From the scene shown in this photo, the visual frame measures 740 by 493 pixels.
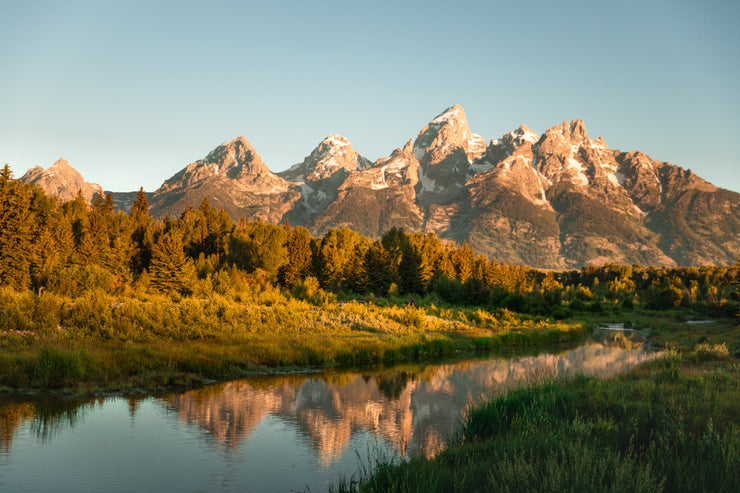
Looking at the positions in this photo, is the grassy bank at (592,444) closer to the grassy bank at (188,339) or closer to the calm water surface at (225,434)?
the calm water surface at (225,434)

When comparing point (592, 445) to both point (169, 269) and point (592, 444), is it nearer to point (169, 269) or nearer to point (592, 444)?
point (592, 444)

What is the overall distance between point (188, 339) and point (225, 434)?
57.1 ft

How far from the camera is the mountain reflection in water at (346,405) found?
1736 centimetres

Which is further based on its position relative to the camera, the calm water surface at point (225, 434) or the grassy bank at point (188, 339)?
the grassy bank at point (188, 339)

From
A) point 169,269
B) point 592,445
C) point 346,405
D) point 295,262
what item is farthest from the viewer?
point 295,262

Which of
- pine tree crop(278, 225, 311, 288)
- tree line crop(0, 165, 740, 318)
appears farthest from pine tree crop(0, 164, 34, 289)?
pine tree crop(278, 225, 311, 288)

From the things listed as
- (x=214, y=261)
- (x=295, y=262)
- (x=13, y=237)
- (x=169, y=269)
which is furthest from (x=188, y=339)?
(x=295, y=262)

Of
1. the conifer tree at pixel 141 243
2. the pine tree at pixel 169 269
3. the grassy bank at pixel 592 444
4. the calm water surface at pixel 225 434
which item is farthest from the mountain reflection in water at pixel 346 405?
the conifer tree at pixel 141 243

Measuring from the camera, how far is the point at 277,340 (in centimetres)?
3484

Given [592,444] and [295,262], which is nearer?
[592,444]

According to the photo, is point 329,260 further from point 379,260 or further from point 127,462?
point 127,462

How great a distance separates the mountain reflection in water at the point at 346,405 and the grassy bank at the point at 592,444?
101 inches

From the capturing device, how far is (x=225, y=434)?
673 inches

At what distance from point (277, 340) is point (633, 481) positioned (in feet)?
93.9
